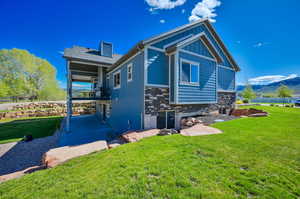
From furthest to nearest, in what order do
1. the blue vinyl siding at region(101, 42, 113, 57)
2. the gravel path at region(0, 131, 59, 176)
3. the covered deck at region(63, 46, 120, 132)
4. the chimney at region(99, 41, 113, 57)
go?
the blue vinyl siding at region(101, 42, 113, 57)
the chimney at region(99, 41, 113, 57)
the covered deck at region(63, 46, 120, 132)
the gravel path at region(0, 131, 59, 176)

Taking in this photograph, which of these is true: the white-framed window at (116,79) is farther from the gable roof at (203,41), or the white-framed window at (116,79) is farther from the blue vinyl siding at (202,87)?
the blue vinyl siding at (202,87)

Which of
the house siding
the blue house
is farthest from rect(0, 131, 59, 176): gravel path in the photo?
the house siding

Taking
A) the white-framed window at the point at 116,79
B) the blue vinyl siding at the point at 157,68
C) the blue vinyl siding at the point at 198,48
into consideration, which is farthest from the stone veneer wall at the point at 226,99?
the white-framed window at the point at 116,79

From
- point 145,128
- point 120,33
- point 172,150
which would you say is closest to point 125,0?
point 120,33

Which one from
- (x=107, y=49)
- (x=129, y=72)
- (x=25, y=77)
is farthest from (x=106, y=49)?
(x=25, y=77)

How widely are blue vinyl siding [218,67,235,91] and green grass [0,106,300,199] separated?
7.82 metres

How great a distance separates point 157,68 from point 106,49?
28.7 feet

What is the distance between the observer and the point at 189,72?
279 inches

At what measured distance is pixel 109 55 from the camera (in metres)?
12.8

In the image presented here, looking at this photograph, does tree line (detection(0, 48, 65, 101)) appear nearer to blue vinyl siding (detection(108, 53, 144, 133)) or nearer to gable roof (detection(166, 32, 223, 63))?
blue vinyl siding (detection(108, 53, 144, 133))

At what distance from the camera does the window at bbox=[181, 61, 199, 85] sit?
687 cm

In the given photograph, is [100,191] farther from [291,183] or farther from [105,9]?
[105,9]

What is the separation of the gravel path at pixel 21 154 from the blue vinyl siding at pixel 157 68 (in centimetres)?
640

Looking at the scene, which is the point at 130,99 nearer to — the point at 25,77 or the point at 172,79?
the point at 172,79
